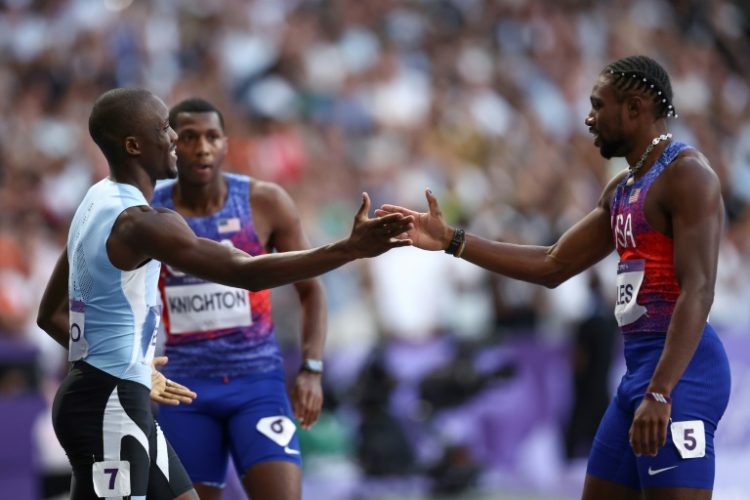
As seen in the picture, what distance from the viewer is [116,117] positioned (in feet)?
17.6

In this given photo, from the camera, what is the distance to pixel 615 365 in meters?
12.9

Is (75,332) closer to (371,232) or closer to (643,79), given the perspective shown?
(371,232)

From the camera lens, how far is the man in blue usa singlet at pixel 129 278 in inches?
204

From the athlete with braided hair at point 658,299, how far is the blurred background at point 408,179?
5676mm

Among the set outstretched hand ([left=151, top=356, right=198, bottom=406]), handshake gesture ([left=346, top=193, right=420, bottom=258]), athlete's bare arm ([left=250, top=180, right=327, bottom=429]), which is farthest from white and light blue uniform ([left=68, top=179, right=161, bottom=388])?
athlete's bare arm ([left=250, top=180, right=327, bottom=429])

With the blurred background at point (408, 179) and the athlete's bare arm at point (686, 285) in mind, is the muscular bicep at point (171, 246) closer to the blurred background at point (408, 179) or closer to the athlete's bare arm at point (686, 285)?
the athlete's bare arm at point (686, 285)

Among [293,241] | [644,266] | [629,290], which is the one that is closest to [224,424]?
[293,241]

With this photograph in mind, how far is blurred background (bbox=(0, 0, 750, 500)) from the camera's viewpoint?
1235cm

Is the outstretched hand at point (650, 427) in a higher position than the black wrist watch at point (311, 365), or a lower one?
lower

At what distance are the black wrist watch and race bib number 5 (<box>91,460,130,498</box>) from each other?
197 cm

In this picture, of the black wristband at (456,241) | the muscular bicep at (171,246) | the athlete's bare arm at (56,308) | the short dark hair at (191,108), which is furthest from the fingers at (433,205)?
the athlete's bare arm at (56,308)

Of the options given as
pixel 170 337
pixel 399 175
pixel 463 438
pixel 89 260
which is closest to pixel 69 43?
pixel 399 175

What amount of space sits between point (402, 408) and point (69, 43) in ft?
20.4

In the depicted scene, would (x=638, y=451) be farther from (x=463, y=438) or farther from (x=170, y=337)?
(x=463, y=438)
